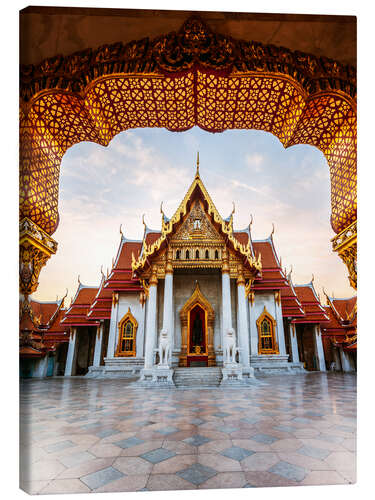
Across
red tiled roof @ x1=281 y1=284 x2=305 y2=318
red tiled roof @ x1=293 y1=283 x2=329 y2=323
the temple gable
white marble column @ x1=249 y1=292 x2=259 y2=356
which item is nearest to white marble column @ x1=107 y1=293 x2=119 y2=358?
the temple gable

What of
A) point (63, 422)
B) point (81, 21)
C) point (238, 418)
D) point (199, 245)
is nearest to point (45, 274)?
point (63, 422)

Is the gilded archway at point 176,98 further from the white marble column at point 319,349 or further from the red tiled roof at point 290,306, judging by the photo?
the white marble column at point 319,349

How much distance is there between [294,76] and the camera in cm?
329

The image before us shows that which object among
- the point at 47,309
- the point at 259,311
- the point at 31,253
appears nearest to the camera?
the point at 31,253

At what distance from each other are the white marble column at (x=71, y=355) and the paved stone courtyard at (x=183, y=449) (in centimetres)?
974

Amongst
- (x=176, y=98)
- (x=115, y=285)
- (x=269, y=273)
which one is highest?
(x=176, y=98)

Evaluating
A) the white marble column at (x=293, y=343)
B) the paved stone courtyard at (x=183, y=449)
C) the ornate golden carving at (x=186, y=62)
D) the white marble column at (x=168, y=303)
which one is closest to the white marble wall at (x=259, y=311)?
the white marble column at (x=293, y=343)

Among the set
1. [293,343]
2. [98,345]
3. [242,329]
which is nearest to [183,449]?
[242,329]

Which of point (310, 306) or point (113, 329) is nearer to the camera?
point (113, 329)

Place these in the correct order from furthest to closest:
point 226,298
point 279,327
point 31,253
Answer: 1. point 279,327
2. point 226,298
3. point 31,253

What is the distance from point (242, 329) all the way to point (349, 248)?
6.24m

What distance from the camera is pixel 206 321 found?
10.4 metres

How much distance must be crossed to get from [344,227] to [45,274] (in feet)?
11.0

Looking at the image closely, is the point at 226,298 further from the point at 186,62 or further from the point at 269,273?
the point at 186,62
